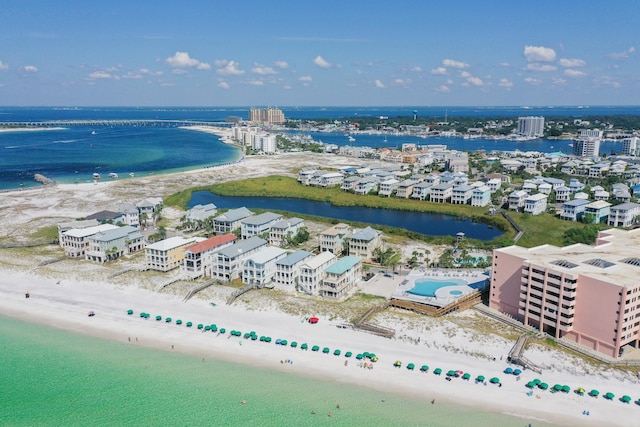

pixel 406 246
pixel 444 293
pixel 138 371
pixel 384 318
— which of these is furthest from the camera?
pixel 406 246

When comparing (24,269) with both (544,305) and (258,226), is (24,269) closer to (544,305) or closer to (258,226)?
(258,226)

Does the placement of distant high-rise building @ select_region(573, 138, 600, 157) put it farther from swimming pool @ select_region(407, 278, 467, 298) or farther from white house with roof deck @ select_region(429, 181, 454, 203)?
swimming pool @ select_region(407, 278, 467, 298)

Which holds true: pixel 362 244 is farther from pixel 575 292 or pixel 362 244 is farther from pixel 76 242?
pixel 76 242

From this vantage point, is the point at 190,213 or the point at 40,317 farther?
the point at 190,213

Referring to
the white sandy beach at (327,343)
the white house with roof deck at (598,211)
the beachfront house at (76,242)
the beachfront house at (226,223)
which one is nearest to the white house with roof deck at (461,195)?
the white house with roof deck at (598,211)

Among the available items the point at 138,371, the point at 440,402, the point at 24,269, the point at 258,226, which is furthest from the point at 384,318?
the point at 24,269

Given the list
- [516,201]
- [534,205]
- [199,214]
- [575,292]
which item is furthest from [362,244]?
[516,201]
